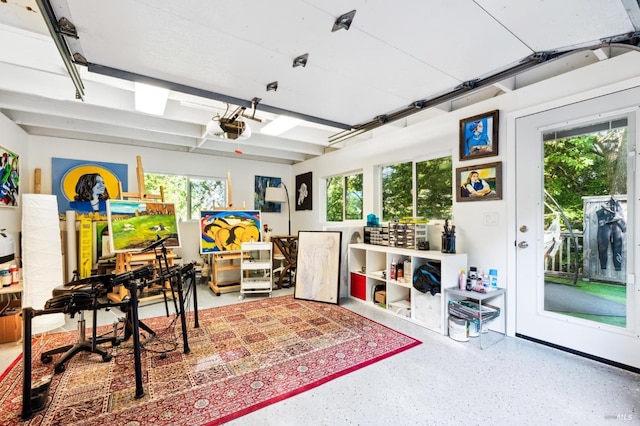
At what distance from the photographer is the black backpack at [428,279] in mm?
3041

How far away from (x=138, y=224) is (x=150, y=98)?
1780mm

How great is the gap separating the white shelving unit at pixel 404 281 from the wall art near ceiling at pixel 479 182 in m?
0.69

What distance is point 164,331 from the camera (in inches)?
116

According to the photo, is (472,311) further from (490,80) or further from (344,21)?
(344,21)

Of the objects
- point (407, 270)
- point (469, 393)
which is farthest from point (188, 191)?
point (469, 393)

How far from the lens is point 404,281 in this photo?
3.48 metres

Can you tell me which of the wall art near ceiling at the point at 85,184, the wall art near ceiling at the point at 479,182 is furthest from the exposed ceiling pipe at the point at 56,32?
the wall art near ceiling at the point at 85,184

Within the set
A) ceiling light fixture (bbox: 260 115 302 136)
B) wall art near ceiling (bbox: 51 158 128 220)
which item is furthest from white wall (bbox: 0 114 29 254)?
ceiling light fixture (bbox: 260 115 302 136)

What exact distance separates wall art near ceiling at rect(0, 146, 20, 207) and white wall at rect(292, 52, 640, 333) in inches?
191

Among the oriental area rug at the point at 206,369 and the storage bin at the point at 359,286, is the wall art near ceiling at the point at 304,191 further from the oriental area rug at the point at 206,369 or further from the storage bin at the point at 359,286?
the oriental area rug at the point at 206,369

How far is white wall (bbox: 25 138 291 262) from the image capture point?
4.58m

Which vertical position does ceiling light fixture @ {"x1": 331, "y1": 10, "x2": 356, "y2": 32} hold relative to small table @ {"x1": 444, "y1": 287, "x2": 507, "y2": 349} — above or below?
above

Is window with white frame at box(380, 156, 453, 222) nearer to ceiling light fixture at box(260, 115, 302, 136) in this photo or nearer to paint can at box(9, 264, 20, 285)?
ceiling light fixture at box(260, 115, 302, 136)

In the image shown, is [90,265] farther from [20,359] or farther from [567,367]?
[567,367]
